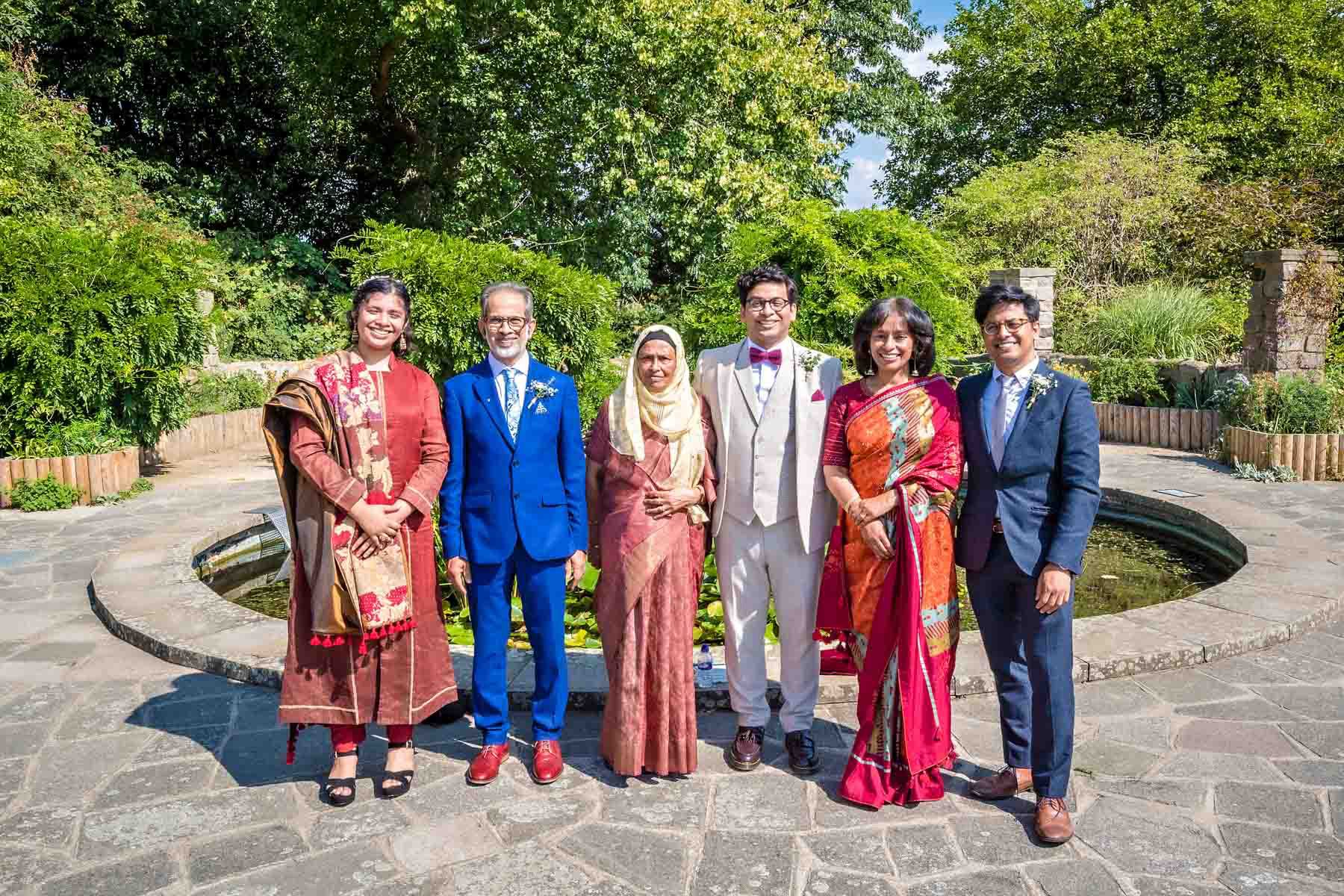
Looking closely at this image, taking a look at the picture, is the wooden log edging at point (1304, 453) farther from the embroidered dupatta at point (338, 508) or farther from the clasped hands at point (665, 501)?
the embroidered dupatta at point (338, 508)

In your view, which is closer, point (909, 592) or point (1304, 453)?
point (909, 592)

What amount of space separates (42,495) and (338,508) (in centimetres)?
689

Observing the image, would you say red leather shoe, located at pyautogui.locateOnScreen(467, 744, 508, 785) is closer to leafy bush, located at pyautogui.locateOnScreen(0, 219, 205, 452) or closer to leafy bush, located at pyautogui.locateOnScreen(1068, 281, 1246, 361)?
leafy bush, located at pyautogui.locateOnScreen(0, 219, 205, 452)

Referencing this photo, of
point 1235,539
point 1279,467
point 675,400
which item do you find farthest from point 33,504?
point 1279,467

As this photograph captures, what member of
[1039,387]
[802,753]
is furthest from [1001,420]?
[802,753]

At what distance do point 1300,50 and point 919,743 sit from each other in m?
27.5

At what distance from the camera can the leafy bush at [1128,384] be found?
1225 cm

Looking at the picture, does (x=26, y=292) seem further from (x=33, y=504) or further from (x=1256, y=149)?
(x=1256, y=149)

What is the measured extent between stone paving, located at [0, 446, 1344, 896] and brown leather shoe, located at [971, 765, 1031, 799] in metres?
0.06

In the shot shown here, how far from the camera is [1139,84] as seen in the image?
25.5m

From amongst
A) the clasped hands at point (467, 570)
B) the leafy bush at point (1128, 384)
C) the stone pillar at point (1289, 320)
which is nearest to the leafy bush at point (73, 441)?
the clasped hands at point (467, 570)

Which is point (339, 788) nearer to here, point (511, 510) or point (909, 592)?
point (511, 510)

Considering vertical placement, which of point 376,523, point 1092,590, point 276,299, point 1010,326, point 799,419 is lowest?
point 1092,590

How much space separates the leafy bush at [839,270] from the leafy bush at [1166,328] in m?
7.02
